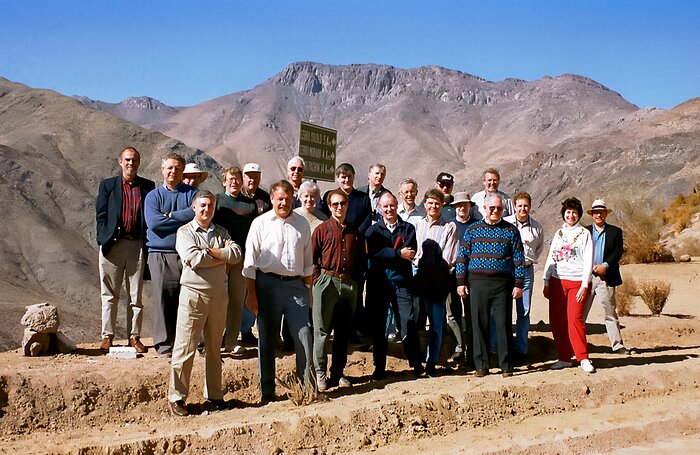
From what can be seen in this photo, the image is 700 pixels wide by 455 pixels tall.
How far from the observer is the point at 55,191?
53.8m

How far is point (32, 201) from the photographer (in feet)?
166

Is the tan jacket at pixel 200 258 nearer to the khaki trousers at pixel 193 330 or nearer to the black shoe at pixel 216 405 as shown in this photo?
the khaki trousers at pixel 193 330

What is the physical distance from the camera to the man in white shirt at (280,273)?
263 inches

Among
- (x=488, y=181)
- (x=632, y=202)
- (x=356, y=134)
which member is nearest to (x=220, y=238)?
(x=488, y=181)

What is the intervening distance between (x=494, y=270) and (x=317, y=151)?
3590 millimetres

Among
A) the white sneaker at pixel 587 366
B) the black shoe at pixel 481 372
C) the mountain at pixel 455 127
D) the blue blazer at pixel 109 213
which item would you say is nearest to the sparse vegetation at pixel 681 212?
the mountain at pixel 455 127

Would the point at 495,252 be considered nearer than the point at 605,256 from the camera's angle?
Yes

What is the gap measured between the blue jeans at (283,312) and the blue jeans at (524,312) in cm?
266

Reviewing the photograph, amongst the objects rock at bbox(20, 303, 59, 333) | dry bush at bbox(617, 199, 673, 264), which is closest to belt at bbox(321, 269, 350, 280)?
rock at bbox(20, 303, 59, 333)

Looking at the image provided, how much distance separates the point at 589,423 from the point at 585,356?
1177 mm

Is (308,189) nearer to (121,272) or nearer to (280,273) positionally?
(280,273)

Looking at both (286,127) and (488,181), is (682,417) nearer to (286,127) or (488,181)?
(488,181)

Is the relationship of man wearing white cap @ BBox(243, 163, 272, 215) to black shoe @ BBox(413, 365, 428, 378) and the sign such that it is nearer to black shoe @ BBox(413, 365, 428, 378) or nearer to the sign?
the sign

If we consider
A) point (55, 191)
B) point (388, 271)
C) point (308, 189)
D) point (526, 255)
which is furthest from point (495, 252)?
point (55, 191)
